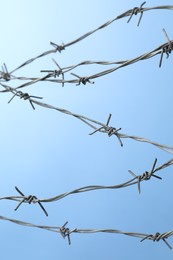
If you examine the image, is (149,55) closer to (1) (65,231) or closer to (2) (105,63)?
(2) (105,63)

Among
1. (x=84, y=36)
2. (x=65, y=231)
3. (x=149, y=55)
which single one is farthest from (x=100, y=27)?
(x=65, y=231)

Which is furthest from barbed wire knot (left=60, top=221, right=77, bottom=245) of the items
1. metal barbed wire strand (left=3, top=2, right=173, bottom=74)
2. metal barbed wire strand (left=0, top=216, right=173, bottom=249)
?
metal barbed wire strand (left=3, top=2, right=173, bottom=74)

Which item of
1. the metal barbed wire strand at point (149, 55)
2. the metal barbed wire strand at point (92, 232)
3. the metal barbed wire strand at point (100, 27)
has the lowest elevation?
the metal barbed wire strand at point (92, 232)

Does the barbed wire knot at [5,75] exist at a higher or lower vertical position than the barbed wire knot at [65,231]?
higher

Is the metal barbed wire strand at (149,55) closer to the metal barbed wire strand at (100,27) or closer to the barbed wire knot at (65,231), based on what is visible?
A: the metal barbed wire strand at (100,27)

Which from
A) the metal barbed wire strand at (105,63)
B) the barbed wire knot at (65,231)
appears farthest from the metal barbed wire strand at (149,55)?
the barbed wire knot at (65,231)

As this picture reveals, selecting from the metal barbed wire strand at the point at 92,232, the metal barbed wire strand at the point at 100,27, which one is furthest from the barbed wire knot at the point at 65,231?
the metal barbed wire strand at the point at 100,27

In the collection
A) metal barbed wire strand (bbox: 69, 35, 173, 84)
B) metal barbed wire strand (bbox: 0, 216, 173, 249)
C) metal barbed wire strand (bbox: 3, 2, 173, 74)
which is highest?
metal barbed wire strand (bbox: 3, 2, 173, 74)

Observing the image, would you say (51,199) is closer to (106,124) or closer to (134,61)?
(106,124)

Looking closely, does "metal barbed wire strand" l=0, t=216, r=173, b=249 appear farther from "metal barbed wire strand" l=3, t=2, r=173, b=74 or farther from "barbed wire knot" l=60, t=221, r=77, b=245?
"metal barbed wire strand" l=3, t=2, r=173, b=74

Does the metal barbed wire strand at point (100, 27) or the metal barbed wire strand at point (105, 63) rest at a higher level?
the metal barbed wire strand at point (100, 27)

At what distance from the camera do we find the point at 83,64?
2268 millimetres

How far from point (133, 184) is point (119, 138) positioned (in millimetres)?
211

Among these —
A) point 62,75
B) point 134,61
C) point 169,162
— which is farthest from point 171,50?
point 62,75
